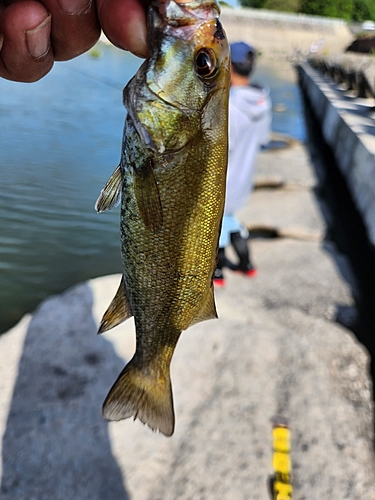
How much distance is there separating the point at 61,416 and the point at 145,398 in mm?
1657

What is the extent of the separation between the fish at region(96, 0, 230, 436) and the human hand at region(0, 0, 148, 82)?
0.30 feet

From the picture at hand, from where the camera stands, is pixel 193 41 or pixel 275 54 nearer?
pixel 193 41

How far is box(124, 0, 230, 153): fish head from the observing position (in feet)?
5.40

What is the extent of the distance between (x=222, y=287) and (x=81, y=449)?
10.2 ft

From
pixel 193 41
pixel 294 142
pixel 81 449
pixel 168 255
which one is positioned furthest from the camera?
pixel 294 142

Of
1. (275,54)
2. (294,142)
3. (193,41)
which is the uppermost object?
(193,41)

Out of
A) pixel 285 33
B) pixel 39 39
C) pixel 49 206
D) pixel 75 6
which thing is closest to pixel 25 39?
pixel 39 39

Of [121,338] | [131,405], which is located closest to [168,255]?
[131,405]

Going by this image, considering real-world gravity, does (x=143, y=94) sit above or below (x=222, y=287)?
above

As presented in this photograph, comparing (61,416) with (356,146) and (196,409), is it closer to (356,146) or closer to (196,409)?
(196,409)

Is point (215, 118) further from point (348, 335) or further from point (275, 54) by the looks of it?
point (275, 54)

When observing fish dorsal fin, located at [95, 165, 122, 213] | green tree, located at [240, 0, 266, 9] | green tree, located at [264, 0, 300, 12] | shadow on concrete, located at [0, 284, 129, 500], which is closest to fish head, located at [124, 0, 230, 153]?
fish dorsal fin, located at [95, 165, 122, 213]

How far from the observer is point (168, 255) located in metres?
1.85

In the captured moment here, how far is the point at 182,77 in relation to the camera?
1.69 metres
